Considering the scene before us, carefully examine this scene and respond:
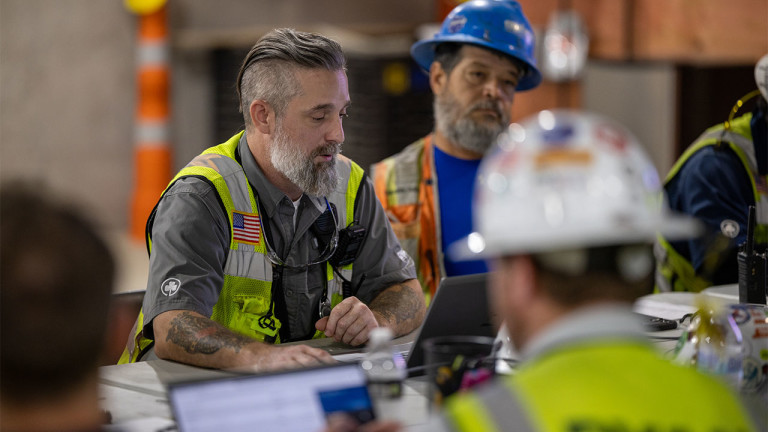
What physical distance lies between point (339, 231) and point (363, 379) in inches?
49.6

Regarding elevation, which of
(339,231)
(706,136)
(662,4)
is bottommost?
(339,231)

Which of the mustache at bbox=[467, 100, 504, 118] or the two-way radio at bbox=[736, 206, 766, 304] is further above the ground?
the mustache at bbox=[467, 100, 504, 118]

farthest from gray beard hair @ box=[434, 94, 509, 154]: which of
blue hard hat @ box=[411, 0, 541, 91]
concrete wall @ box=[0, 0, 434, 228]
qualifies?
concrete wall @ box=[0, 0, 434, 228]

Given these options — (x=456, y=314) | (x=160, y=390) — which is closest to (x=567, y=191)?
(x=456, y=314)

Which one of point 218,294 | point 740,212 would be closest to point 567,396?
point 218,294

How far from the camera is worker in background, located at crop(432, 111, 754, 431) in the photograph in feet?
3.67

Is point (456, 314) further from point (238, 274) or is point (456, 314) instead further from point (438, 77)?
point (438, 77)

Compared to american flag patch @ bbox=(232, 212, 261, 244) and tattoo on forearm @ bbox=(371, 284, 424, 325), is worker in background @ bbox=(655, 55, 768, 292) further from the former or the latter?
american flag patch @ bbox=(232, 212, 261, 244)

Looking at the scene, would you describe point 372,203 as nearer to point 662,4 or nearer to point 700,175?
point 700,175

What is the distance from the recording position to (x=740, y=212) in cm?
377

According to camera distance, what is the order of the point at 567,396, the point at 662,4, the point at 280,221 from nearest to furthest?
1. the point at 567,396
2. the point at 280,221
3. the point at 662,4

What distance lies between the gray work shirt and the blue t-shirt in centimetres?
48

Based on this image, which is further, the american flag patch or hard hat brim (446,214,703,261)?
the american flag patch

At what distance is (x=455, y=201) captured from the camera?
3.74 m
